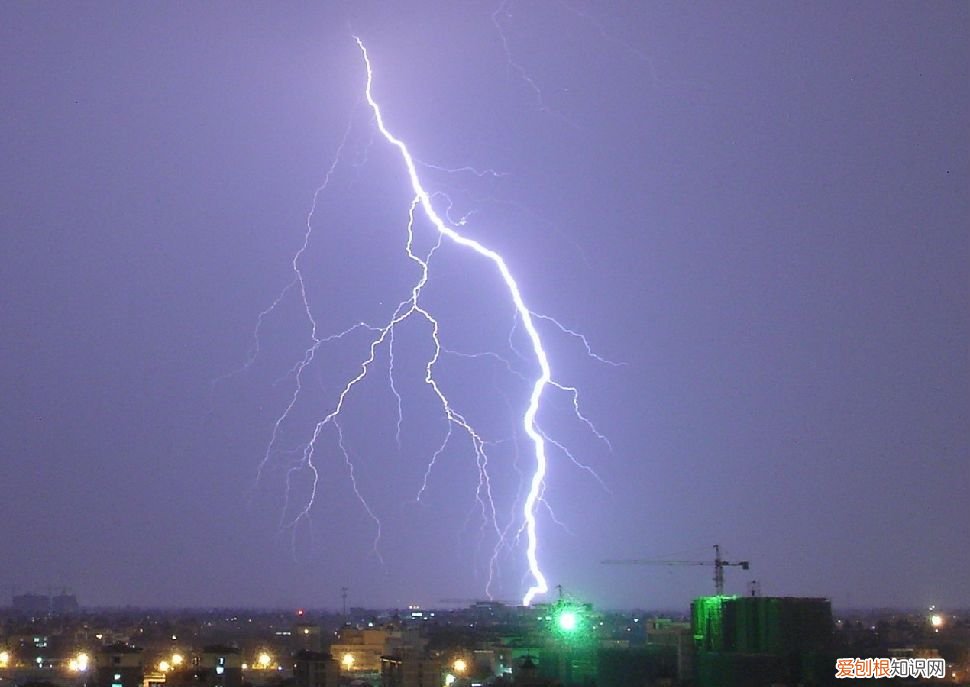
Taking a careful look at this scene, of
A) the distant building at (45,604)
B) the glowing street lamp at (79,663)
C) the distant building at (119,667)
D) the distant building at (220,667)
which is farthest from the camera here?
the distant building at (45,604)

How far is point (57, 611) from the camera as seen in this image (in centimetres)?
14488

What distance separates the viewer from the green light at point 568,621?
173 ft

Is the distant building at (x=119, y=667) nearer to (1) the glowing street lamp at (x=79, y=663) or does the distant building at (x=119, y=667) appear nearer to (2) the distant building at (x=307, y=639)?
(1) the glowing street lamp at (x=79, y=663)

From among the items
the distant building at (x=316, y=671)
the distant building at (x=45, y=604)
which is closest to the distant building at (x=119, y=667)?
the distant building at (x=316, y=671)

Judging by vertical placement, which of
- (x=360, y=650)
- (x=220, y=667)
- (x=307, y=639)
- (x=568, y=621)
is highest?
(x=568, y=621)

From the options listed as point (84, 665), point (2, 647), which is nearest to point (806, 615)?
point (84, 665)

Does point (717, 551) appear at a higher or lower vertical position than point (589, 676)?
higher

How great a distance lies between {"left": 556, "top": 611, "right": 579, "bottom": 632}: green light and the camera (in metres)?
52.7

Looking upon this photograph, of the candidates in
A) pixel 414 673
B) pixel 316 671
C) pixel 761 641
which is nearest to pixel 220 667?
pixel 316 671

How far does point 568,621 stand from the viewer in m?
53.6

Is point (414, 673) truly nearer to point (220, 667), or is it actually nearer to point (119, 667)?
point (220, 667)

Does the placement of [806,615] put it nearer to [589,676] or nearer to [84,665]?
[589,676]

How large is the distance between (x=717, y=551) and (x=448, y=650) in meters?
17.9

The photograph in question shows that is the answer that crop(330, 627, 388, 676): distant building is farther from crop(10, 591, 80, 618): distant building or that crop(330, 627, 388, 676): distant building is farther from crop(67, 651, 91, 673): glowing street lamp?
crop(10, 591, 80, 618): distant building
